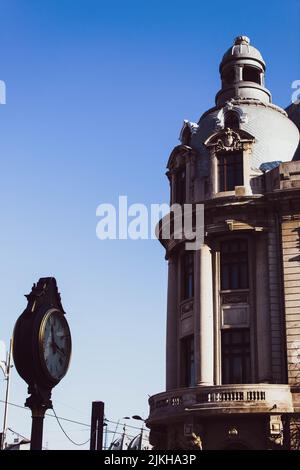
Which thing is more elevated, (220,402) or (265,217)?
(265,217)

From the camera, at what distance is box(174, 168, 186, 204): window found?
37.4 meters

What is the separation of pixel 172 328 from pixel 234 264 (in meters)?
4.85

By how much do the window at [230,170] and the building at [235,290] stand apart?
0.05 meters

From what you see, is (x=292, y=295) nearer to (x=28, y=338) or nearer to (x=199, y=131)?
(x=199, y=131)

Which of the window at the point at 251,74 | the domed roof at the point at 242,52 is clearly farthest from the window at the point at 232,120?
the domed roof at the point at 242,52

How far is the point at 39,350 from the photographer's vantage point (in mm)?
14828

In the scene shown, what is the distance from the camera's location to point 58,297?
1645cm

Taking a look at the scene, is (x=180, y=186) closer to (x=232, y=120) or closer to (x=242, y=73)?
(x=232, y=120)

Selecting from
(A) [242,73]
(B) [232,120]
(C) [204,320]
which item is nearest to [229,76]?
(A) [242,73]

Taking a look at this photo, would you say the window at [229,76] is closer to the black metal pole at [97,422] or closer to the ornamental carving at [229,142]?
the ornamental carving at [229,142]
